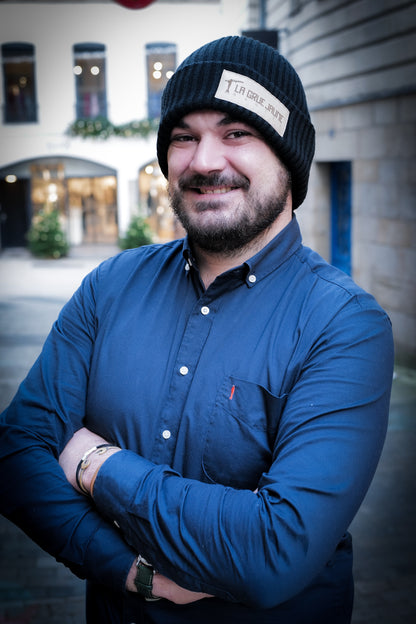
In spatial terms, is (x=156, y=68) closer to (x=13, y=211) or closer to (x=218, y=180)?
(x=13, y=211)

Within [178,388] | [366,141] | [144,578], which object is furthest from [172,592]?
[366,141]

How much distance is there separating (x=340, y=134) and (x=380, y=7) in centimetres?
174

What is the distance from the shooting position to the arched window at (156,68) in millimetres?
20234

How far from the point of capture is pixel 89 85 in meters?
20.6

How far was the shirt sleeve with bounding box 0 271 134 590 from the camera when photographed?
1.59 metres

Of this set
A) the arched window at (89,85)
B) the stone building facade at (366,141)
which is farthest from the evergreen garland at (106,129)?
the stone building facade at (366,141)

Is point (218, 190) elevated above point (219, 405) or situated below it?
above

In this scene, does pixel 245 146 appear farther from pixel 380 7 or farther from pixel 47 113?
pixel 47 113

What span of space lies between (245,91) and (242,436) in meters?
0.86

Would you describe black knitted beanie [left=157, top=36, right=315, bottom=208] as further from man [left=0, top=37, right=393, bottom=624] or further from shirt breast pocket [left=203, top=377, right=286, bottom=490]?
shirt breast pocket [left=203, top=377, right=286, bottom=490]

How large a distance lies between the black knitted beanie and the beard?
140 mm

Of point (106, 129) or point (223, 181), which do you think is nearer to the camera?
point (223, 181)

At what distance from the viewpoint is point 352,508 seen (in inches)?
59.4

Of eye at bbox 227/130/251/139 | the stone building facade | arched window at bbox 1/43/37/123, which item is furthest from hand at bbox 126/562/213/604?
arched window at bbox 1/43/37/123
